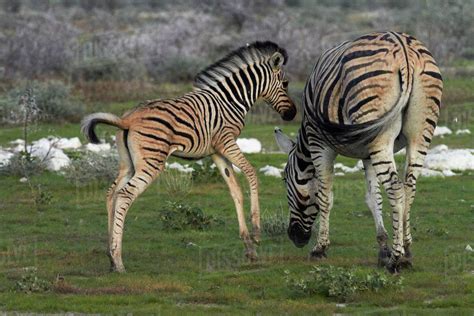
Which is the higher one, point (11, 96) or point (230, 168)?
point (11, 96)

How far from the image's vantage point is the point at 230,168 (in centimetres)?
1191

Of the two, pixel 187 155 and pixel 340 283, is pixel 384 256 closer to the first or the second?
pixel 340 283

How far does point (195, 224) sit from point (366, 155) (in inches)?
155

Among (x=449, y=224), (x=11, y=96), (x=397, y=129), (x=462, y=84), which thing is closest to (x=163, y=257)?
(x=397, y=129)

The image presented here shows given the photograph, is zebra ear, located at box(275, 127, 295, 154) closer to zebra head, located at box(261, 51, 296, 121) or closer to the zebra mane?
zebra head, located at box(261, 51, 296, 121)

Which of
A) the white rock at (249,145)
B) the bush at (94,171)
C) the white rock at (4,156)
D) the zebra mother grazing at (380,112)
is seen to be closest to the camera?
the zebra mother grazing at (380,112)

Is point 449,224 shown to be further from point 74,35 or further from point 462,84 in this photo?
point 74,35

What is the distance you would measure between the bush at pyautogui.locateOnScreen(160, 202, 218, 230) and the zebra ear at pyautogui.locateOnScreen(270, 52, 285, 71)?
2656mm

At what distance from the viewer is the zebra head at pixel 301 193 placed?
11758mm

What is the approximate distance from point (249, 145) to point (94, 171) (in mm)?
4895

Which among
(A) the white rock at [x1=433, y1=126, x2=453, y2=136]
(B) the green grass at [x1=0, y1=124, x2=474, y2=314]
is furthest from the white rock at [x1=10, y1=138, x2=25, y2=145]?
(A) the white rock at [x1=433, y1=126, x2=453, y2=136]

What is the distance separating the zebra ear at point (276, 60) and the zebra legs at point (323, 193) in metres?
1.73

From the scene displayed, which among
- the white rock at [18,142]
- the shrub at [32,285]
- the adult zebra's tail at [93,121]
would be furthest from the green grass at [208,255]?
the white rock at [18,142]

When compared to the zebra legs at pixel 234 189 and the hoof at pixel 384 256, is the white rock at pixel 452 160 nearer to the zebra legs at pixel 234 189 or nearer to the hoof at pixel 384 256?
the zebra legs at pixel 234 189
